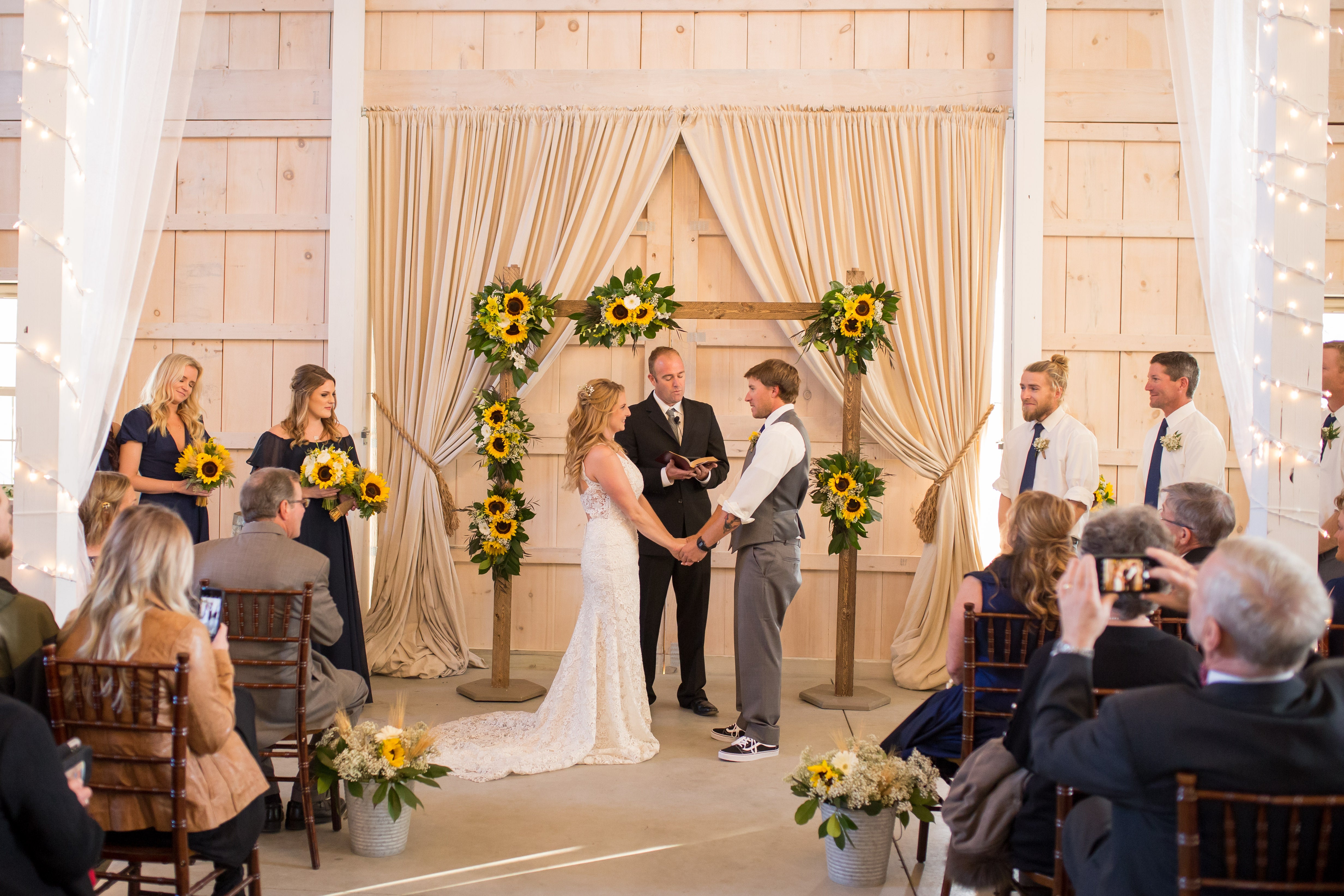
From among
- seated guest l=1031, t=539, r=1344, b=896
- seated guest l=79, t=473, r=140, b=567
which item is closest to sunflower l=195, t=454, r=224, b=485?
seated guest l=79, t=473, r=140, b=567

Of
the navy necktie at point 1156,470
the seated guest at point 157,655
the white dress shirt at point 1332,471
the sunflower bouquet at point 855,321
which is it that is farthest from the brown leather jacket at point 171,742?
the white dress shirt at point 1332,471

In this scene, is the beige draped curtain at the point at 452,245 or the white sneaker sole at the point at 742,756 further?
the beige draped curtain at the point at 452,245

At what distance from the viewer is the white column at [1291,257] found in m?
3.22

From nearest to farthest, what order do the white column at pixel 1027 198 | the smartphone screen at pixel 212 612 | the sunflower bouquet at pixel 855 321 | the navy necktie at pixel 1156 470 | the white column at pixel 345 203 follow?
1. the smartphone screen at pixel 212 612
2. the navy necktie at pixel 1156 470
3. the sunflower bouquet at pixel 855 321
4. the white column at pixel 1027 198
5. the white column at pixel 345 203

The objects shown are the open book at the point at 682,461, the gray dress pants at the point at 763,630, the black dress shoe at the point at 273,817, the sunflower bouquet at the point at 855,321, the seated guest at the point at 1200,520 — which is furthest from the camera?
the sunflower bouquet at the point at 855,321

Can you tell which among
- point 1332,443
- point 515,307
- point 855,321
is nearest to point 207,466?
point 515,307

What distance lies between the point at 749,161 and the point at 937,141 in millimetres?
1010

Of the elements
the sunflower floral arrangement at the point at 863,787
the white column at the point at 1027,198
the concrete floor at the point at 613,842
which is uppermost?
the white column at the point at 1027,198

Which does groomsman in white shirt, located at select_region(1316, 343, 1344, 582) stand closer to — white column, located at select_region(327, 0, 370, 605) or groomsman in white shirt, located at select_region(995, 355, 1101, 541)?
groomsman in white shirt, located at select_region(995, 355, 1101, 541)

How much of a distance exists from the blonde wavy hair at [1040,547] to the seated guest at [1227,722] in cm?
96

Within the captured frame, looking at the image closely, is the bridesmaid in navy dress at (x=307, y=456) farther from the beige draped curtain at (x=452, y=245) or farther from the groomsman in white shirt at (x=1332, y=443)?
the groomsman in white shirt at (x=1332, y=443)

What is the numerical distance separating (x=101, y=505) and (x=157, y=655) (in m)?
1.36

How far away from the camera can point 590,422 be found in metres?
4.45

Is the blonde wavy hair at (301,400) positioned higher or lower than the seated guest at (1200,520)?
higher
